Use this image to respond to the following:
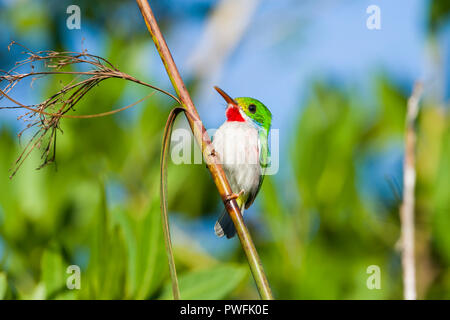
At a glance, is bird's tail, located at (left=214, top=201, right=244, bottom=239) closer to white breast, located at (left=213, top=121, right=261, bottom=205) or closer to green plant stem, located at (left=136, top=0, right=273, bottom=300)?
white breast, located at (left=213, top=121, right=261, bottom=205)

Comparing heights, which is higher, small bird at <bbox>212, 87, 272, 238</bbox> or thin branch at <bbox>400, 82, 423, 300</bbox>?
small bird at <bbox>212, 87, 272, 238</bbox>

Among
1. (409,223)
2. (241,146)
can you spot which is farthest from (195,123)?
(241,146)

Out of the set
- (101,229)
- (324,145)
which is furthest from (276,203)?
(101,229)

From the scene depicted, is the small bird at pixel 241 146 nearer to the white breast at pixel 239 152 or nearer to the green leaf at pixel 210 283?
the white breast at pixel 239 152

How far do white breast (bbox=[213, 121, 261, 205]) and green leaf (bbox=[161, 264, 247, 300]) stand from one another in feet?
1.34

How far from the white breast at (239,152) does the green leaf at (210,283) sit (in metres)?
0.41

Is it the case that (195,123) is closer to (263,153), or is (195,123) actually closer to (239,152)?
(239,152)

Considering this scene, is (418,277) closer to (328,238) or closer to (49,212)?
(328,238)

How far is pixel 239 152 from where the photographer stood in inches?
58.0

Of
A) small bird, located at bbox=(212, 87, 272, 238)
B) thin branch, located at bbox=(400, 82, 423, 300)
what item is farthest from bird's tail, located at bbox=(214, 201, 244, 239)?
thin branch, located at bbox=(400, 82, 423, 300)

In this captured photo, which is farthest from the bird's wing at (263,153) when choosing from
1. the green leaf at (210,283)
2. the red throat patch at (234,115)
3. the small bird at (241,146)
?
the green leaf at (210,283)

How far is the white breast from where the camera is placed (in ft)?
4.82

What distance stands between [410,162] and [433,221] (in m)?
0.62

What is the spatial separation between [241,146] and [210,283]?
1.60ft
